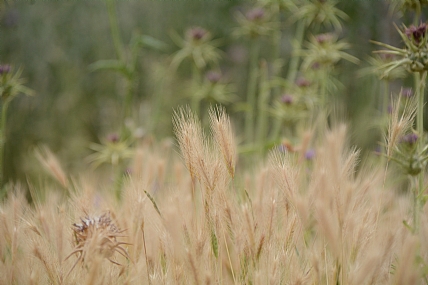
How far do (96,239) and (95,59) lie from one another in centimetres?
418

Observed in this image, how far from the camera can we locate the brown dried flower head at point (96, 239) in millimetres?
961

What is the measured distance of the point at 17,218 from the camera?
1.30m

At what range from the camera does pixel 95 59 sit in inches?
192

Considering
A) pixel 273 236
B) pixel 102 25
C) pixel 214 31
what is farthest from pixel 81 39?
pixel 273 236

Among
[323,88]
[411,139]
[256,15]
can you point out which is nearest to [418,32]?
[411,139]

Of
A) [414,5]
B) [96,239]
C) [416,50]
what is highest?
[414,5]

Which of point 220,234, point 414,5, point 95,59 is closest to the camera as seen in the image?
point 220,234

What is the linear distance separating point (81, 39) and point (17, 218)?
3805 millimetres

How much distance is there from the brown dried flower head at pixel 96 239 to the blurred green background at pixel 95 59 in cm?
238

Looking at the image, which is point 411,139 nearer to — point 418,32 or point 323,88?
point 418,32

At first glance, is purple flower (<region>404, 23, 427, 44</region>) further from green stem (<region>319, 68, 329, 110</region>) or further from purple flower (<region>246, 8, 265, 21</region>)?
purple flower (<region>246, 8, 265, 21</region>)

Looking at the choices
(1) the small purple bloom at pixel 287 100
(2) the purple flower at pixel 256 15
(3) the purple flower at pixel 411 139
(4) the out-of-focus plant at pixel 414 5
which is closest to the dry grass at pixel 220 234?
(3) the purple flower at pixel 411 139

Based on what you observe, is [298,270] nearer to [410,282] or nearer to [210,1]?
[410,282]

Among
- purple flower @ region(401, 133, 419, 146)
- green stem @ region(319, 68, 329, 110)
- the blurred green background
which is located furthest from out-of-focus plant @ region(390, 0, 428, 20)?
the blurred green background
